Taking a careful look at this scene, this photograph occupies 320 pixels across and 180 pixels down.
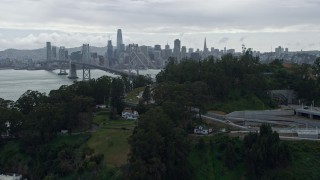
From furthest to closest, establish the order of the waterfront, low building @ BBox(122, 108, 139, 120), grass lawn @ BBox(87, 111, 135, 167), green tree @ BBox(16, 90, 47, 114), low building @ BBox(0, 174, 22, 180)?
the waterfront → green tree @ BBox(16, 90, 47, 114) → low building @ BBox(122, 108, 139, 120) → low building @ BBox(0, 174, 22, 180) → grass lawn @ BBox(87, 111, 135, 167)

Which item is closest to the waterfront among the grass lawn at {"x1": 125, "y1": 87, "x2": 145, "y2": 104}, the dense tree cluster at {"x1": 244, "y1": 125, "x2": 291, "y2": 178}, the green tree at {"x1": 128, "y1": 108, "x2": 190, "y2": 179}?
the grass lawn at {"x1": 125, "y1": 87, "x2": 145, "y2": 104}

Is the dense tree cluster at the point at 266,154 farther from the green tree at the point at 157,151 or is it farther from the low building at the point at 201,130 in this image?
the low building at the point at 201,130

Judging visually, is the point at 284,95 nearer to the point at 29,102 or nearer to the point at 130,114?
the point at 130,114

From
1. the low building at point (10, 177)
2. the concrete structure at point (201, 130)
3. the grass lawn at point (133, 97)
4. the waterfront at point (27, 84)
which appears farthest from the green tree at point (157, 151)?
the waterfront at point (27, 84)

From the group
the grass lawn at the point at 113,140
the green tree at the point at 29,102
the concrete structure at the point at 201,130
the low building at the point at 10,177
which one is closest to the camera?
the grass lawn at the point at 113,140

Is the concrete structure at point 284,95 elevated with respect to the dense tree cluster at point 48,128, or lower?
elevated

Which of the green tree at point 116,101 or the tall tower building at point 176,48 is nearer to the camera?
→ the green tree at point 116,101

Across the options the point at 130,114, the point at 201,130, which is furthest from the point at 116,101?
the point at 201,130

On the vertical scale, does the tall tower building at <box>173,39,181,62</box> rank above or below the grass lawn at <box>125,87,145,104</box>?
above

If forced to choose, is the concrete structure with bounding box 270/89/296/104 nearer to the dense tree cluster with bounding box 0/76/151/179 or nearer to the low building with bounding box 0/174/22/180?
the dense tree cluster with bounding box 0/76/151/179
